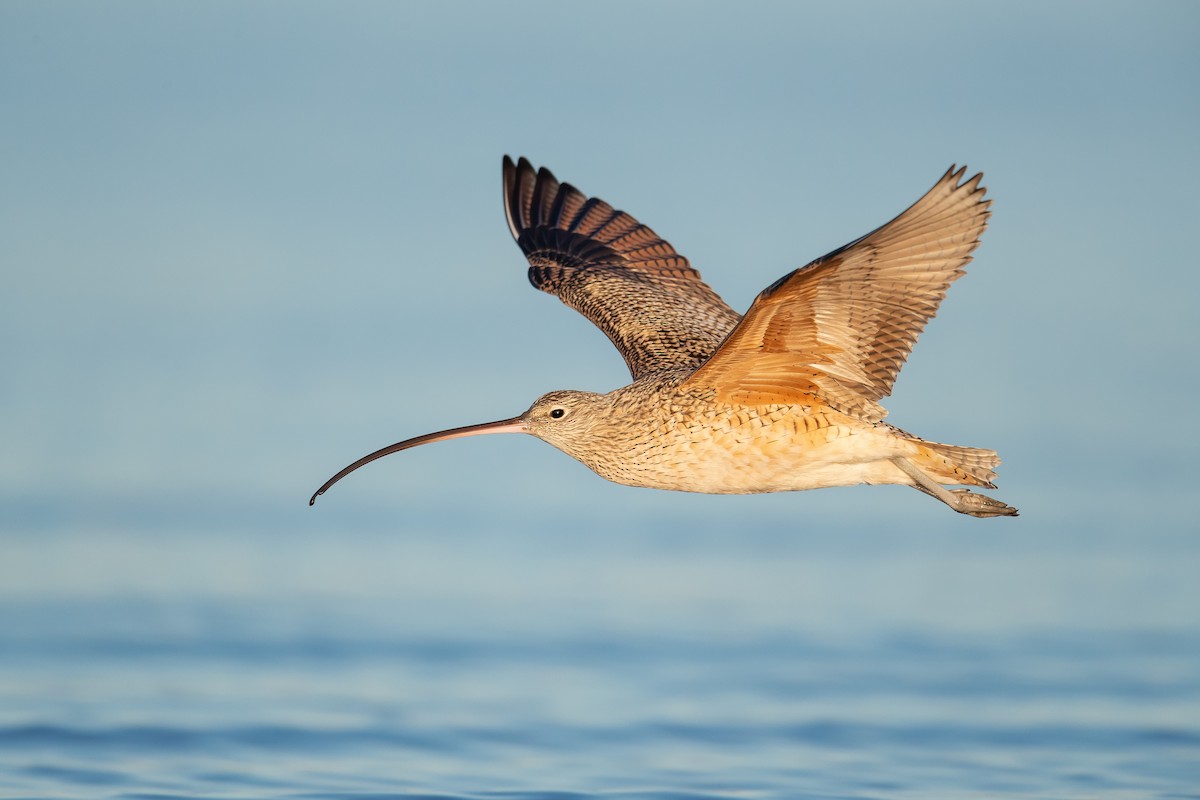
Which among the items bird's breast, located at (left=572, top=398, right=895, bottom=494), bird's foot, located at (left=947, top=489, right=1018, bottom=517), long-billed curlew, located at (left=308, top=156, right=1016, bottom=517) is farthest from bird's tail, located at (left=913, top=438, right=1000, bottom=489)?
bird's breast, located at (left=572, top=398, right=895, bottom=494)

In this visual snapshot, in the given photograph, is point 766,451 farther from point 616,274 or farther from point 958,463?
point 616,274

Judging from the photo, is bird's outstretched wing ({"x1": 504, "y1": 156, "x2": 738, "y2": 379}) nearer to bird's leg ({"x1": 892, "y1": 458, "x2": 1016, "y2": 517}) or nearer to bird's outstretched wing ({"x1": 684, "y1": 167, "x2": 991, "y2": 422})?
bird's outstretched wing ({"x1": 684, "y1": 167, "x2": 991, "y2": 422})

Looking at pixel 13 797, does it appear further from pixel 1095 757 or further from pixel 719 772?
pixel 1095 757

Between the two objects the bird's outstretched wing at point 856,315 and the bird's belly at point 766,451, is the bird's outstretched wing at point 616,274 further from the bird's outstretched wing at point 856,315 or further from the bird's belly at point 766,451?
the bird's outstretched wing at point 856,315

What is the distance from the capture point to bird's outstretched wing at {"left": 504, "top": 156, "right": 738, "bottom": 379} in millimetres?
11734

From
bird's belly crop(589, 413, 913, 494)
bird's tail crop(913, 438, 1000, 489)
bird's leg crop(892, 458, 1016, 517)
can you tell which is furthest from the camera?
bird's leg crop(892, 458, 1016, 517)

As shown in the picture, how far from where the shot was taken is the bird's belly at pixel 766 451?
10023 millimetres

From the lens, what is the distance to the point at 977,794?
11.0 metres

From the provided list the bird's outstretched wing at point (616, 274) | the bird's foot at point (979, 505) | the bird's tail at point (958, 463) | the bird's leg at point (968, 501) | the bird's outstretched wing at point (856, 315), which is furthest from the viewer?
the bird's outstretched wing at point (616, 274)

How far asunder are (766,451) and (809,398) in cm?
32

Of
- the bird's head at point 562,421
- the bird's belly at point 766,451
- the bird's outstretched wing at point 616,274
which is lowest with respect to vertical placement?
the bird's belly at point 766,451

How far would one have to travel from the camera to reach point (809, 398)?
10039 millimetres

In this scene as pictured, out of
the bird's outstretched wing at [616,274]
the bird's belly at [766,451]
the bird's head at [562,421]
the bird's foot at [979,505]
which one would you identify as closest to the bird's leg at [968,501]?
the bird's foot at [979,505]

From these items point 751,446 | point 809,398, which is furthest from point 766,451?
point 809,398
